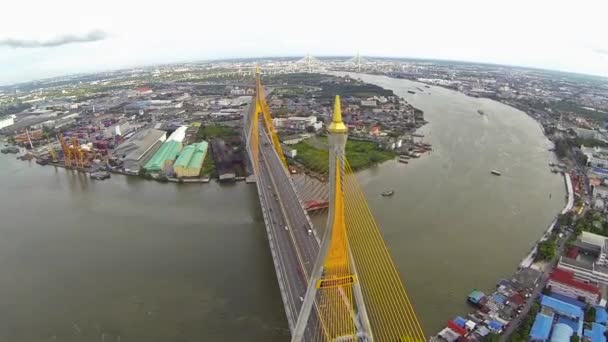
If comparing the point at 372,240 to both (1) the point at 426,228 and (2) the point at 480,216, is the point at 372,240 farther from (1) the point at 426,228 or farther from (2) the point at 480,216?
(2) the point at 480,216

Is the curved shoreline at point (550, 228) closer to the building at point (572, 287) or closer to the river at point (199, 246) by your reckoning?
the river at point (199, 246)

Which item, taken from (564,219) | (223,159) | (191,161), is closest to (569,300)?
(564,219)

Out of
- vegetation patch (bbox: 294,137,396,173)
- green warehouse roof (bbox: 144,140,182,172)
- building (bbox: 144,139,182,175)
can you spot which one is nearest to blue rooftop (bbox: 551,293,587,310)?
vegetation patch (bbox: 294,137,396,173)

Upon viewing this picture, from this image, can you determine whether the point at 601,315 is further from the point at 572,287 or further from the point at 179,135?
the point at 179,135

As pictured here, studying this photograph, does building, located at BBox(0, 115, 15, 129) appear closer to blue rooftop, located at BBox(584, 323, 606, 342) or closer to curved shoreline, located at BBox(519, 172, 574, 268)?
curved shoreline, located at BBox(519, 172, 574, 268)

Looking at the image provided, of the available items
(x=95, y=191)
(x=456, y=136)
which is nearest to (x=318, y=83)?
(x=456, y=136)

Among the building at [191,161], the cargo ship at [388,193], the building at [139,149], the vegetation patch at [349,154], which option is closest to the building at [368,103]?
the vegetation patch at [349,154]
